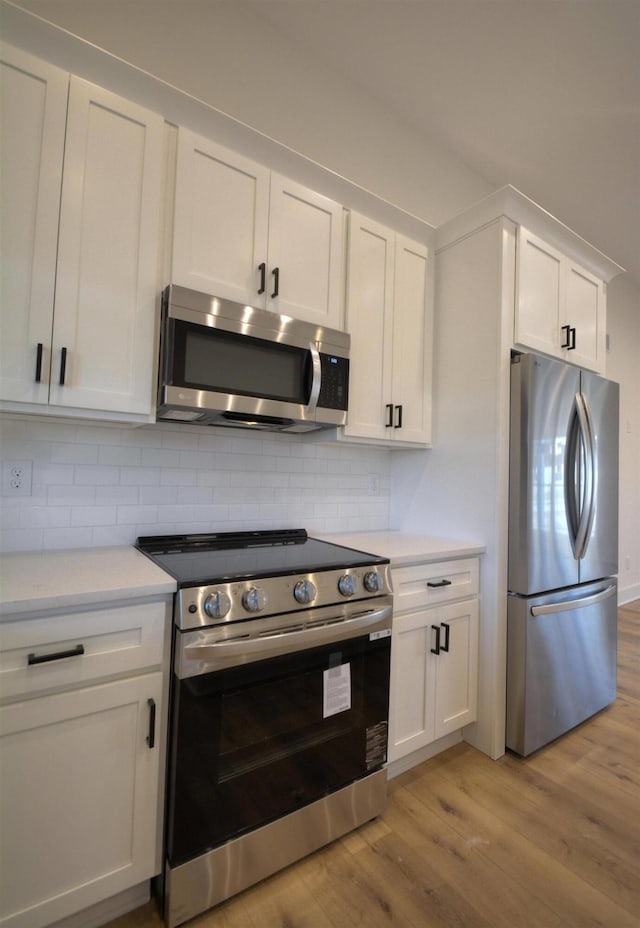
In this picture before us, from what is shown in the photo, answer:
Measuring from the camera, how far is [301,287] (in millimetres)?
1827

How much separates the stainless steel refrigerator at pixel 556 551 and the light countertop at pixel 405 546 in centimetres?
26

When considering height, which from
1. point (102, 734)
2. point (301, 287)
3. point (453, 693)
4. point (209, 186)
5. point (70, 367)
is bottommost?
point (453, 693)

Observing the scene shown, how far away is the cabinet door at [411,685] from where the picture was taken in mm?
1728

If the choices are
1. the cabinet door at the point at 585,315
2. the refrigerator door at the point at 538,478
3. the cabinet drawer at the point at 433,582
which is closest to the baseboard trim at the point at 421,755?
the cabinet drawer at the point at 433,582

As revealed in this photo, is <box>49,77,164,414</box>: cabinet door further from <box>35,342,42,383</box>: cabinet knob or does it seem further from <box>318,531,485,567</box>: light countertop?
<box>318,531,485,567</box>: light countertop

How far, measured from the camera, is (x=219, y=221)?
5.31 ft

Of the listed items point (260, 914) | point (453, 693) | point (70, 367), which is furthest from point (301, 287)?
point (260, 914)

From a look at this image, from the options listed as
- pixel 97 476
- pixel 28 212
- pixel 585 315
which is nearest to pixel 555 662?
pixel 585 315

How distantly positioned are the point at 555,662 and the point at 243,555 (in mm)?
1596

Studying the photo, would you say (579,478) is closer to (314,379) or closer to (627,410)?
(314,379)

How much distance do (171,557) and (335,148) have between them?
234 cm

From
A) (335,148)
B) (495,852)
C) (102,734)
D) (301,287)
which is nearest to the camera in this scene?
(102,734)

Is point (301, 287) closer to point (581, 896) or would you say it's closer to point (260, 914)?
point (260, 914)

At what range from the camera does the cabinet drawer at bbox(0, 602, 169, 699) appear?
39.8 inches
